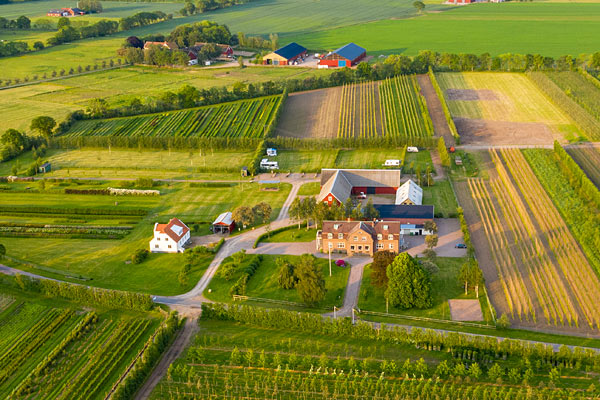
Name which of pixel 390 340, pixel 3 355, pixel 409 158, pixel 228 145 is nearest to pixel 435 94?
pixel 409 158

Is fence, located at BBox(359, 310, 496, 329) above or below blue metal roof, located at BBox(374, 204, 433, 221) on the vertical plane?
below

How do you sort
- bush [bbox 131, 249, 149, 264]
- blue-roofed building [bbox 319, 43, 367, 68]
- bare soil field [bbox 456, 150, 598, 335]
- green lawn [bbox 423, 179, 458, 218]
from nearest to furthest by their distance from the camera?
bare soil field [bbox 456, 150, 598, 335] → bush [bbox 131, 249, 149, 264] → green lawn [bbox 423, 179, 458, 218] → blue-roofed building [bbox 319, 43, 367, 68]

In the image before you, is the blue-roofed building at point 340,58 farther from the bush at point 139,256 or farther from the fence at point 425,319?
the fence at point 425,319

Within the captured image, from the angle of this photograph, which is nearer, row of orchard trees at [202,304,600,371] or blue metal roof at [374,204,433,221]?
row of orchard trees at [202,304,600,371]

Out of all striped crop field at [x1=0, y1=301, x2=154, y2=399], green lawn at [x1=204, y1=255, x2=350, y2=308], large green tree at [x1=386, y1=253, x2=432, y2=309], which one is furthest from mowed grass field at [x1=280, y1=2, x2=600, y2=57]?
striped crop field at [x1=0, y1=301, x2=154, y2=399]

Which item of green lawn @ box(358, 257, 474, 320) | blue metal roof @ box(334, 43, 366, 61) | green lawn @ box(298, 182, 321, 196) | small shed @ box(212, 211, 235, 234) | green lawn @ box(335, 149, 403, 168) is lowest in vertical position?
green lawn @ box(335, 149, 403, 168)

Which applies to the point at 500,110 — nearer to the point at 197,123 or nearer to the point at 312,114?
the point at 312,114

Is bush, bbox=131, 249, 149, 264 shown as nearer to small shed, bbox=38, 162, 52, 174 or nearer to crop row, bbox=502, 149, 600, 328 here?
small shed, bbox=38, 162, 52, 174

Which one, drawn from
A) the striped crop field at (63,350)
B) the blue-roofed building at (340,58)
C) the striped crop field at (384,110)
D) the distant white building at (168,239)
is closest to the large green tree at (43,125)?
the distant white building at (168,239)
